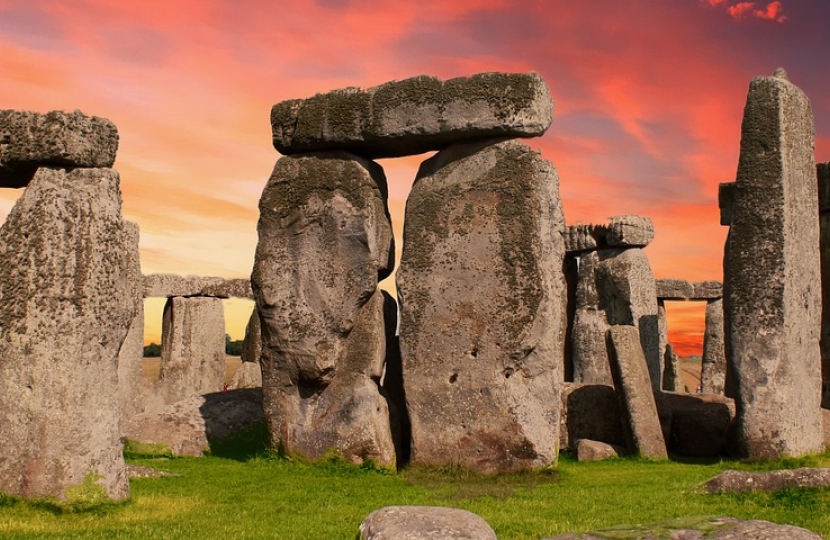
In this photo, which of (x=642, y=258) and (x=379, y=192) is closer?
(x=379, y=192)

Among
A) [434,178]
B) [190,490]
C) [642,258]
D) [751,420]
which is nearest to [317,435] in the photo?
[190,490]

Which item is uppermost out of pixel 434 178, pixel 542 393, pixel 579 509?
pixel 434 178

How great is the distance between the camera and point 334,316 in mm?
12406

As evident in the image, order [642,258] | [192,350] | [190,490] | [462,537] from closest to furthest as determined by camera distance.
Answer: [462,537] → [190,490] → [642,258] → [192,350]

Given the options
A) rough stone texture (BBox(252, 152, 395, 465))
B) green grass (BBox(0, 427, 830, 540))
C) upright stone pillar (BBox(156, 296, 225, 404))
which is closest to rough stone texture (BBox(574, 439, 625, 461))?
green grass (BBox(0, 427, 830, 540))

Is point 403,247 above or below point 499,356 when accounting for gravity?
above

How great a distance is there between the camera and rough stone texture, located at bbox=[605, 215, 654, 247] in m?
20.0

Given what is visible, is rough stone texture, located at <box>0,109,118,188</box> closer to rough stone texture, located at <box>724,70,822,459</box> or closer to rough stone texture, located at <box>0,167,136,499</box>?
rough stone texture, located at <box>0,167,136,499</box>

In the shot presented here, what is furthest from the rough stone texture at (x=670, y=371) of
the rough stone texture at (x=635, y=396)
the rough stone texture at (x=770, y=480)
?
the rough stone texture at (x=770, y=480)

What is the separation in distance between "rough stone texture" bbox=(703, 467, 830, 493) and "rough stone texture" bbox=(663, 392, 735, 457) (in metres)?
4.31

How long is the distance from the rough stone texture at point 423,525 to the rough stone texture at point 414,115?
5851 millimetres

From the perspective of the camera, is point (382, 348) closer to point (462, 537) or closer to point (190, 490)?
point (190, 490)

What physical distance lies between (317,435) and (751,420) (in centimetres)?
544

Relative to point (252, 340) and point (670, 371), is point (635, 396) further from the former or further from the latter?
point (670, 371)
